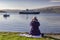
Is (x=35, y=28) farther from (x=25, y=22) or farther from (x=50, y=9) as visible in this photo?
(x=50, y=9)

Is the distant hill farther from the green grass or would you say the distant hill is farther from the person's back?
the green grass

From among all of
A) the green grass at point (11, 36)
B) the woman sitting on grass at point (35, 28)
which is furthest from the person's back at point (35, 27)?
the green grass at point (11, 36)

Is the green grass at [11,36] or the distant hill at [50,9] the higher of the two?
the distant hill at [50,9]

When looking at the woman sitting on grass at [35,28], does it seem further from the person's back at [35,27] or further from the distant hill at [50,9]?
the distant hill at [50,9]

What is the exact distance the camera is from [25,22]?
7.15ft

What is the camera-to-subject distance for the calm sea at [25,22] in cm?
216

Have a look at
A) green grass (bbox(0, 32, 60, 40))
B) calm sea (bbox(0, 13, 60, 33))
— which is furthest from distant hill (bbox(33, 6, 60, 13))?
green grass (bbox(0, 32, 60, 40))

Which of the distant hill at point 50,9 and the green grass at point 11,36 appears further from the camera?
the distant hill at point 50,9

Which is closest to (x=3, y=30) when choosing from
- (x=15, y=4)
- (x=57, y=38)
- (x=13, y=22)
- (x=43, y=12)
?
(x=13, y=22)

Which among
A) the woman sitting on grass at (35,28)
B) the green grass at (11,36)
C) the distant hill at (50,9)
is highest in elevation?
the distant hill at (50,9)

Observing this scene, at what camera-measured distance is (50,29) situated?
85.5 inches

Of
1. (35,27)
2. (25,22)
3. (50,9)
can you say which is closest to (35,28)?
(35,27)

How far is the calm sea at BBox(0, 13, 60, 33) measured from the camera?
2.16 metres

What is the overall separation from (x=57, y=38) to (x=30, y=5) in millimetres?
577
